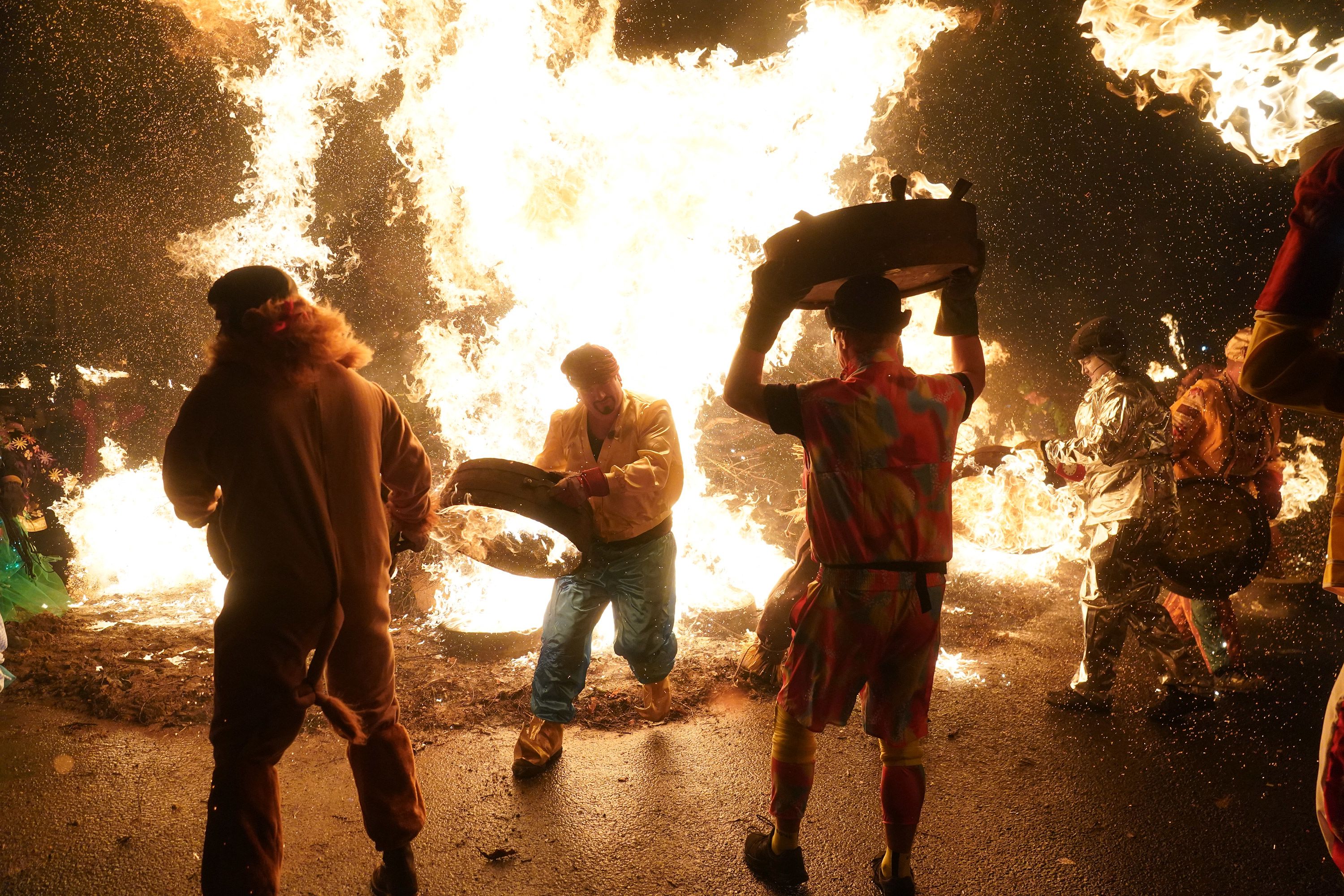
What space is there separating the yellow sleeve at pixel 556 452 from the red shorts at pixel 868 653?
2.13 m

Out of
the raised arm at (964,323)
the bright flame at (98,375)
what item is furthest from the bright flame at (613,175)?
the bright flame at (98,375)

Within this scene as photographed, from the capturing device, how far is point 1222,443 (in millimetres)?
5297

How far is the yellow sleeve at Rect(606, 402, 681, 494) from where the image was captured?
3834 mm

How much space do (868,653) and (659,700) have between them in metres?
2.19

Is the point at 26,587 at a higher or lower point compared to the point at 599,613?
lower

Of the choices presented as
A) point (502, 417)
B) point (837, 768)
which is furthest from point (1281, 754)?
point (502, 417)

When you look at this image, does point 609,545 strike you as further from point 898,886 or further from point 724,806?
point 898,886

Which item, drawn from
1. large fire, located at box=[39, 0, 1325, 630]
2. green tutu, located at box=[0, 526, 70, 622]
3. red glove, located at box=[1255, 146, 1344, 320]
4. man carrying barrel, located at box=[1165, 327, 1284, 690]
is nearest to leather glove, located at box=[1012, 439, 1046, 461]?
man carrying barrel, located at box=[1165, 327, 1284, 690]

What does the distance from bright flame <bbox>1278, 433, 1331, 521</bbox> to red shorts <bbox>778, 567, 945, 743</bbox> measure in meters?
8.85

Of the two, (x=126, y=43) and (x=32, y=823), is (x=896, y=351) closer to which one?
(x=32, y=823)

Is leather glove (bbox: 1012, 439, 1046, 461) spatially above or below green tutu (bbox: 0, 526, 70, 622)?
above

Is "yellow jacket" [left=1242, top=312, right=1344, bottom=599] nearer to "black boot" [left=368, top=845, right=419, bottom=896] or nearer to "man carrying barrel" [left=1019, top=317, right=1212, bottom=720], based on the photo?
"man carrying barrel" [left=1019, top=317, right=1212, bottom=720]

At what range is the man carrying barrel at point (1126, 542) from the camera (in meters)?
4.47

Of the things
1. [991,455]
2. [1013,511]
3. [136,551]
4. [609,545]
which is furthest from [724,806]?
[136,551]
